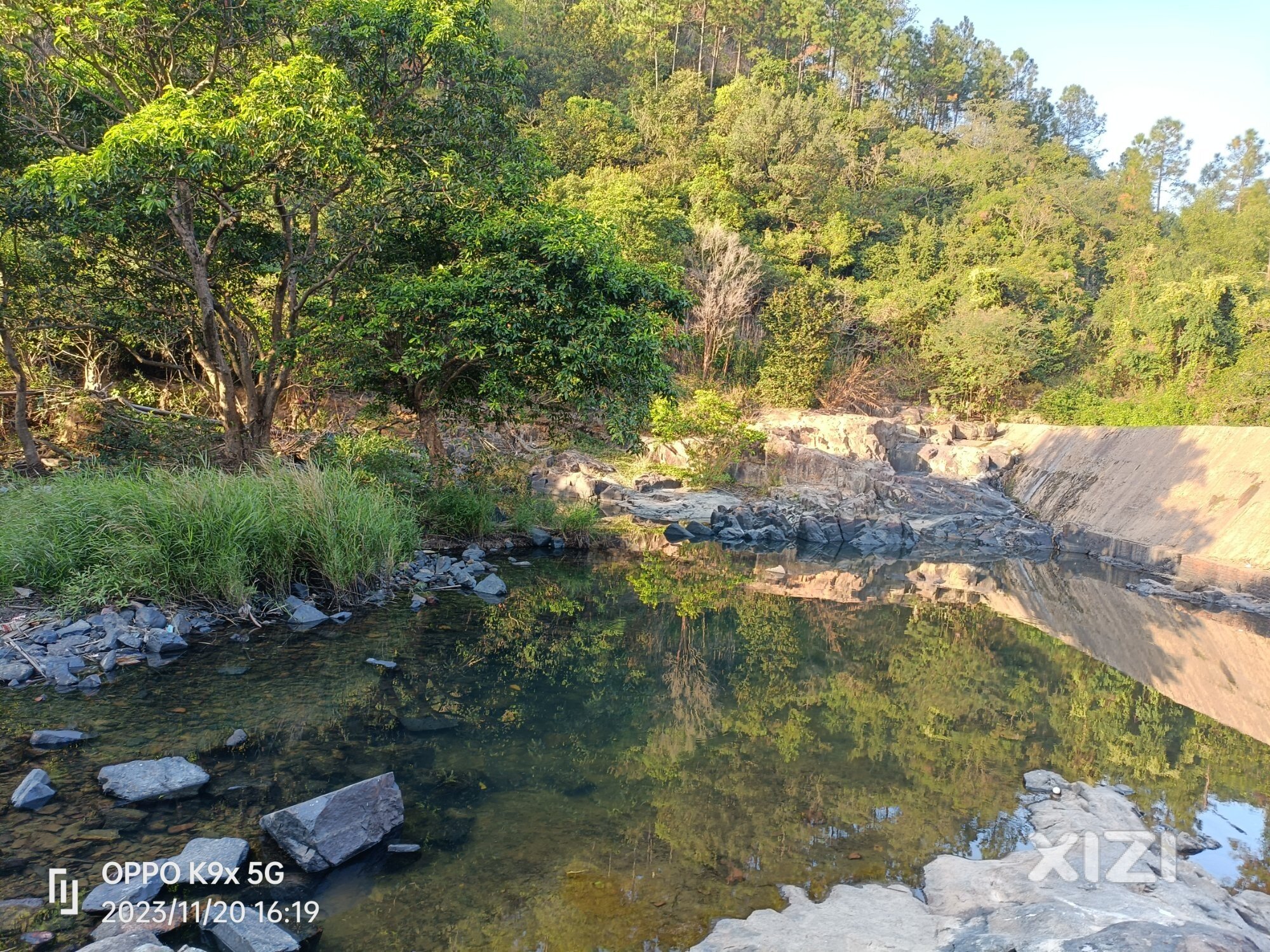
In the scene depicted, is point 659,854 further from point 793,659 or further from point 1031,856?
point 793,659

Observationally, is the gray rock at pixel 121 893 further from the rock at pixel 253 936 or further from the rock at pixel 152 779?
the rock at pixel 152 779

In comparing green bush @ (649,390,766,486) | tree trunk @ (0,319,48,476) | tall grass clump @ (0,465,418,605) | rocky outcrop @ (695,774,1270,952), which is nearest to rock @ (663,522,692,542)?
green bush @ (649,390,766,486)

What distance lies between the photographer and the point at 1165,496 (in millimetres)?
14570

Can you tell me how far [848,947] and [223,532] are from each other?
237 inches

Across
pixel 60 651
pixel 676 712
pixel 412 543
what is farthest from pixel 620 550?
pixel 60 651

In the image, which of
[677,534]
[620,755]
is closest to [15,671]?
[620,755]

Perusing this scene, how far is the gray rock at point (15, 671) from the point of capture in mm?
5258

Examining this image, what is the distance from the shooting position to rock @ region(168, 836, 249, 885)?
3.23 m

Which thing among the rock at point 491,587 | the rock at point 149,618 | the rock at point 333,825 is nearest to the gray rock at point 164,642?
the rock at point 149,618

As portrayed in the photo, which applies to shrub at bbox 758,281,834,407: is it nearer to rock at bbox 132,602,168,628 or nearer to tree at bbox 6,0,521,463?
tree at bbox 6,0,521,463

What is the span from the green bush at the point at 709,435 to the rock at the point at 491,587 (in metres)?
9.40

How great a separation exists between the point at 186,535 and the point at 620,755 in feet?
14.4

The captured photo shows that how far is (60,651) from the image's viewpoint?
5.65 metres

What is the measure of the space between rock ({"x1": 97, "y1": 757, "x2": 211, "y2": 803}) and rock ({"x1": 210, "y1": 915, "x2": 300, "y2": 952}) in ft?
4.13
